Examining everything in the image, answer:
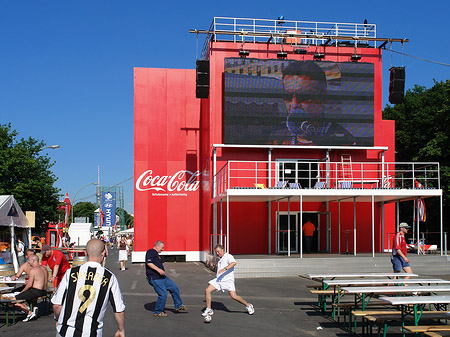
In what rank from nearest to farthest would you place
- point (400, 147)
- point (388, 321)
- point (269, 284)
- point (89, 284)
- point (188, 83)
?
1. point (89, 284)
2. point (388, 321)
3. point (269, 284)
4. point (188, 83)
5. point (400, 147)

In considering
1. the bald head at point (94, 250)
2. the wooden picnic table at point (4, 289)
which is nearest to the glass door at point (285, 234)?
the wooden picnic table at point (4, 289)

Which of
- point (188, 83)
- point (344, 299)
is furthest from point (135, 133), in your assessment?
point (344, 299)

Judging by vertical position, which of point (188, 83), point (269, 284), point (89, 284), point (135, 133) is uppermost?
point (188, 83)

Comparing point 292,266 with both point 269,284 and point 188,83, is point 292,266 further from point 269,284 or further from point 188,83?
point 188,83

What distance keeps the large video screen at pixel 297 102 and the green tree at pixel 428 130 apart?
52.2ft

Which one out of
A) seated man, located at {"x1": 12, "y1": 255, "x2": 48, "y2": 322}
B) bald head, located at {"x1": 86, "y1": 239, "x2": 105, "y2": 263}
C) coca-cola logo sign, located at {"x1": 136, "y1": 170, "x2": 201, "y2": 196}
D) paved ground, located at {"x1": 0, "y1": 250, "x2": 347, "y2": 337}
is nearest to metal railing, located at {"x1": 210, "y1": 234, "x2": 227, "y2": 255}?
coca-cola logo sign, located at {"x1": 136, "y1": 170, "x2": 201, "y2": 196}

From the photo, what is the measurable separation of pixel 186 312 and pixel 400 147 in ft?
123

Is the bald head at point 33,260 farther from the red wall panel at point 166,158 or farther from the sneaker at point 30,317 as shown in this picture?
the red wall panel at point 166,158

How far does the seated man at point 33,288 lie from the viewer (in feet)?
36.7

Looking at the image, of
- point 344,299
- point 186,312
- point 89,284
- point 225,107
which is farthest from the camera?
point 225,107

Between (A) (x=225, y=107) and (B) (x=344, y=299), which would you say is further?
(A) (x=225, y=107)

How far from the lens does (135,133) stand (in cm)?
2809

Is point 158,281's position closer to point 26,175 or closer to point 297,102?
point 297,102

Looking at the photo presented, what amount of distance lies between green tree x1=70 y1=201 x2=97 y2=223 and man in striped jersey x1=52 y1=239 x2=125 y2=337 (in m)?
124
